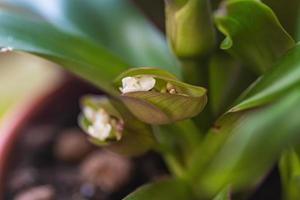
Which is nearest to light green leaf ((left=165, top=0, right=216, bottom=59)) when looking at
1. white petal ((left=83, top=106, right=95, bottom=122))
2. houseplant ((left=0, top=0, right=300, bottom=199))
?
houseplant ((left=0, top=0, right=300, bottom=199))

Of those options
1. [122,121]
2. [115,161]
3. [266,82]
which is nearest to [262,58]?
[266,82]

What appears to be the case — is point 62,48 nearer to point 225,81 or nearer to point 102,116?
point 102,116

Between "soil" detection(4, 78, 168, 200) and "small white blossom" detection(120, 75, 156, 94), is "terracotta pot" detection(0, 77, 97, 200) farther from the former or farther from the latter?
"small white blossom" detection(120, 75, 156, 94)

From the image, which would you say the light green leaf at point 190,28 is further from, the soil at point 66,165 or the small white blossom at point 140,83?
the soil at point 66,165

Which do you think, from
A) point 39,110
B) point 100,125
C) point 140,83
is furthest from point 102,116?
point 39,110

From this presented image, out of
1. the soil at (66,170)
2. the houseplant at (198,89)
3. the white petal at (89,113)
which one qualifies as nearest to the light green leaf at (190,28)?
the houseplant at (198,89)

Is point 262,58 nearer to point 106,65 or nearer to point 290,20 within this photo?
point 290,20

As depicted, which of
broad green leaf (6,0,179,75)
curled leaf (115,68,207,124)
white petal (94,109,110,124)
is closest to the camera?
curled leaf (115,68,207,124)
